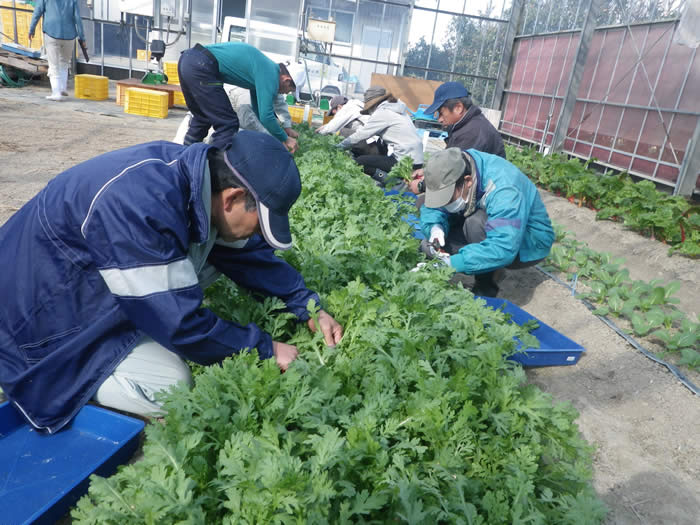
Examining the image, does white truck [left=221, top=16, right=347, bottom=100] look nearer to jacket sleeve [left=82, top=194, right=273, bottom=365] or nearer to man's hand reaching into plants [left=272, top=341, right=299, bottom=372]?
man's hand reaching into plants [left=272, top=341, right=299, bottom=372]

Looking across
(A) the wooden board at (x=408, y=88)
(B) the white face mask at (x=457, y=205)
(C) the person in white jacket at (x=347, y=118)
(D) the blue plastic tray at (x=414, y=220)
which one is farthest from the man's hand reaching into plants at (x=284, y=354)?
(A) the wooden board at (x=408, y=88)

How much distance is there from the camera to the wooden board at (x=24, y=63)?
1634cm

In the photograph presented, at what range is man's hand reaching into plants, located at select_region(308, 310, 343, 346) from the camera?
254 cm

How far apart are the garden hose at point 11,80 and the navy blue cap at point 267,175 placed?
18504mm

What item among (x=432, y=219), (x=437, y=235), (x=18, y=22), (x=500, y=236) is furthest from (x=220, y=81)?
(x=18, y=22)

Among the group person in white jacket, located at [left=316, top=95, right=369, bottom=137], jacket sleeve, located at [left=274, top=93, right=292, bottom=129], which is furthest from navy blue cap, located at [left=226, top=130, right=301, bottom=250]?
person in white jacket, located at [left=316, top=95, right=369, bottom=137]

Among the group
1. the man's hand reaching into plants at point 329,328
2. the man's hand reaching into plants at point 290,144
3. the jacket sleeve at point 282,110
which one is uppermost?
the jacket sleeve at point 282,110

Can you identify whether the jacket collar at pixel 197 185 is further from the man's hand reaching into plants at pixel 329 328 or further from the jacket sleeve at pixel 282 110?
the jacket sleeve at pixel 282 110

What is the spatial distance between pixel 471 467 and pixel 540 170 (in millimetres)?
9078

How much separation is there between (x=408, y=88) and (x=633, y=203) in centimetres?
1300

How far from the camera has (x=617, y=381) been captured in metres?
3.96

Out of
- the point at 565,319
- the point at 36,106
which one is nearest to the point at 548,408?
the point at 565,319

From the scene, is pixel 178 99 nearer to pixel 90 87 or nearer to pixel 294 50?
pixel 90 87

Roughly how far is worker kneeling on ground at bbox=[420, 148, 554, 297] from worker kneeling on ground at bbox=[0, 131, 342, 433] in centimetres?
253
